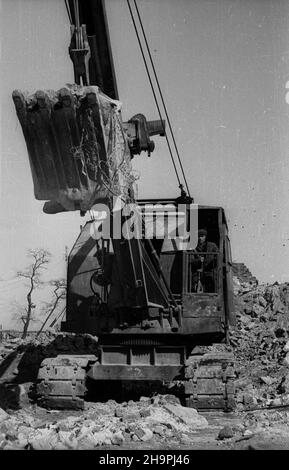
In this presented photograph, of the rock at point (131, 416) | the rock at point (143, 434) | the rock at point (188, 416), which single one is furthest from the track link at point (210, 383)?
the rock at point (143, 434)

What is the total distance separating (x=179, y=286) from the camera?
10398mm

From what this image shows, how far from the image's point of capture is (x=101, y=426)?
23.0ft

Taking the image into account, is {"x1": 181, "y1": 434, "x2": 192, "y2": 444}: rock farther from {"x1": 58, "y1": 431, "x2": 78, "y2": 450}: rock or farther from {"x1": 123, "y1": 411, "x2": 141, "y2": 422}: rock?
{"x1": 58, "y1": 431, "x2": 78, "y2": 450}: rock

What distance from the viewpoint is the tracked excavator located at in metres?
6.62

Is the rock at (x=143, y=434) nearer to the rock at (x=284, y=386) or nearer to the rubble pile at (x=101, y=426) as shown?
the rubble pile at (x=101, y=426)

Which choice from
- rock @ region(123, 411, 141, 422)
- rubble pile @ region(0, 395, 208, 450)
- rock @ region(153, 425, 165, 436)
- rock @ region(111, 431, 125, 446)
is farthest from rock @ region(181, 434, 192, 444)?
rock @ region(123, 411, 141, 422)

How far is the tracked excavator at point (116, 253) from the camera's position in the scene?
6.62 metres

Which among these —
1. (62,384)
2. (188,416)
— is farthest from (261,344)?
(62,384)

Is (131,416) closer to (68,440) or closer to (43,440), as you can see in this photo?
(68,440)

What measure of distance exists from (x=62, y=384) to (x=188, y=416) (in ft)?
6.42

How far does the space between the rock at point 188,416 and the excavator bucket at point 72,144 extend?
10.2 ft

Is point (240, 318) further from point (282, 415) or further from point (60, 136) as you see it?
point (60, 136)
